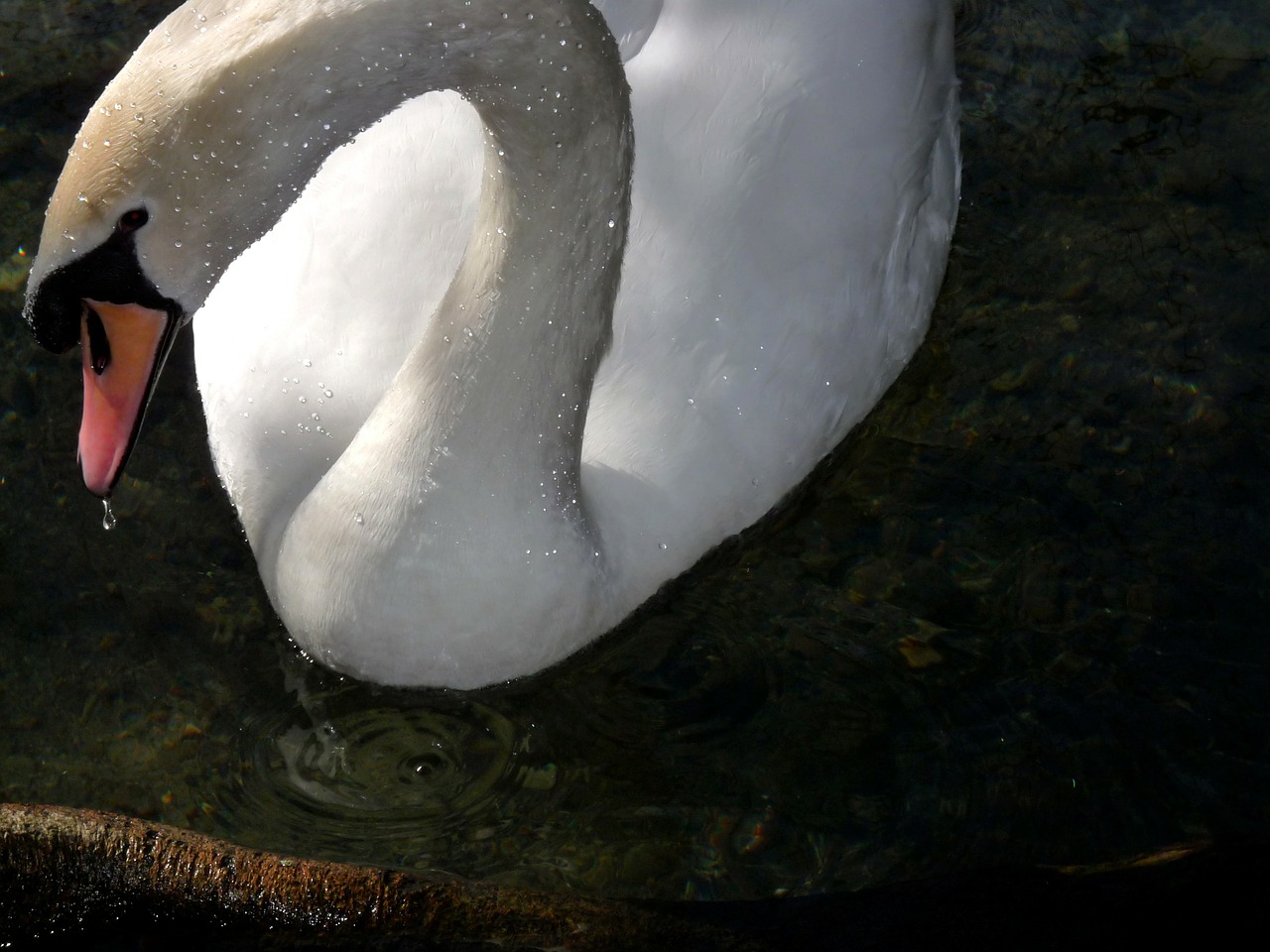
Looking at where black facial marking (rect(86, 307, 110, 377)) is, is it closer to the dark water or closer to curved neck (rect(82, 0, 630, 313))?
curved neck (rect(82, 0, 630, 313))

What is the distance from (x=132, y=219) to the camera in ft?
8.16

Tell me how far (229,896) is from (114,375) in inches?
38.0

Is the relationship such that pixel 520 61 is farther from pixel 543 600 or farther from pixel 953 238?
pixel 953 238

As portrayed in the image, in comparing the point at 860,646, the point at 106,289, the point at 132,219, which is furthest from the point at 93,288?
the point at 860,646

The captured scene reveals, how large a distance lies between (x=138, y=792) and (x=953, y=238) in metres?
2.60

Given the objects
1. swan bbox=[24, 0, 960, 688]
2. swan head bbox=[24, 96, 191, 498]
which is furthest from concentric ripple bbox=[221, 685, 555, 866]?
swan head bbox=[24, 96, 191, 498]

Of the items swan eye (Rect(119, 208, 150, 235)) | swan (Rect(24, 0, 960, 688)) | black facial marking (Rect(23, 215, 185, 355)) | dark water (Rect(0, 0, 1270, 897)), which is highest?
swan eye (Rect(119, 208, 150, 235))

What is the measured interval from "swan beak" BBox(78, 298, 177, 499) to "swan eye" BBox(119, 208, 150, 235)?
0.52 feet

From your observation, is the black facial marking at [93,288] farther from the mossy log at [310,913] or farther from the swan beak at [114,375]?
the mossy log at [310,913]

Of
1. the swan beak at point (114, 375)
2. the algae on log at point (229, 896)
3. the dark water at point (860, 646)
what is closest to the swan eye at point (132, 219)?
the swan beak at point (114, 375)

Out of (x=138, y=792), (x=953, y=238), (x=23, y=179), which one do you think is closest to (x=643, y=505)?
(x=138, y=792)

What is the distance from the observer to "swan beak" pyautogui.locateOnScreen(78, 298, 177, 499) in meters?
2.65

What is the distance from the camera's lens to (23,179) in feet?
15.0

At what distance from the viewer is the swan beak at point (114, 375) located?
265 cm
